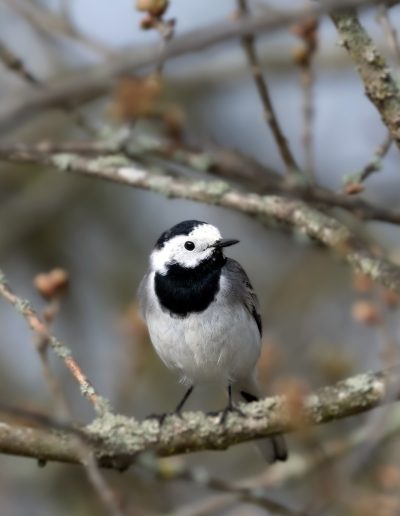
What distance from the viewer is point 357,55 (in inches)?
125

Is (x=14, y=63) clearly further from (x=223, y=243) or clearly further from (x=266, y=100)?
(x=223, y=243)

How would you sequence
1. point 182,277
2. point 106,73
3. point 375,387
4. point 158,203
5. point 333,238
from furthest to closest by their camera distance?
point 158,203 < point 182,277 < point 333,238 < point 375,387 < point 106,73

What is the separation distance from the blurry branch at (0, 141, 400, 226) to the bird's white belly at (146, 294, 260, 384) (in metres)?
0.66

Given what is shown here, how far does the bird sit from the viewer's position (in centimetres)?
428

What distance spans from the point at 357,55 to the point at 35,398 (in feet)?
14.4

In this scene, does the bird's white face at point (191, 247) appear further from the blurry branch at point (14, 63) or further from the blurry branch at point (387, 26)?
the blurry branch at point (387, 26)

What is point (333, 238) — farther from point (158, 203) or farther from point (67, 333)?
point (158, 203)

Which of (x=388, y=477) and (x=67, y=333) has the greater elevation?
(x=67, y=333)

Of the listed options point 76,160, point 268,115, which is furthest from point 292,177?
point 76,160

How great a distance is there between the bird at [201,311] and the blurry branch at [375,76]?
1392 mm

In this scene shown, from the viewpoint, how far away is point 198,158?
13.7ft

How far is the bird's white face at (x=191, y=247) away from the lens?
4562 millimetres

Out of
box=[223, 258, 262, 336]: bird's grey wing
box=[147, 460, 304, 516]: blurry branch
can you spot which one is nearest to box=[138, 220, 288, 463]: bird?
box=[223, 258, 262, 336]: bird's grey wing

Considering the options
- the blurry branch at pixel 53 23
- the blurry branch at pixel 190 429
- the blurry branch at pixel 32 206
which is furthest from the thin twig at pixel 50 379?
the blurry branch at pixel 32 206
